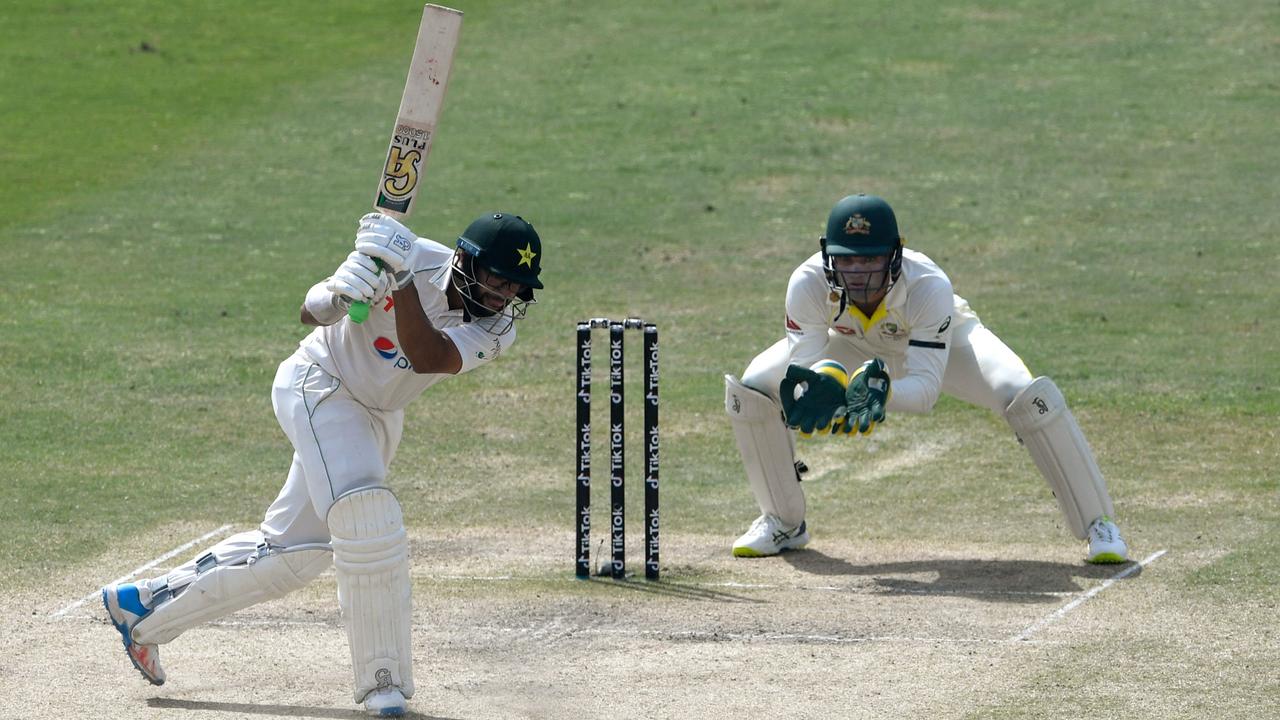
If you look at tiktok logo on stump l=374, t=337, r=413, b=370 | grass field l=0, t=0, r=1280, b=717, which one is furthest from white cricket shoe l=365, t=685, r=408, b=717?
tiktok logo on stump l=374, t=337, r=413, b=370

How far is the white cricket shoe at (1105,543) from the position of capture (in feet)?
26.3

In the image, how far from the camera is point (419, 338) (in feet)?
19.5

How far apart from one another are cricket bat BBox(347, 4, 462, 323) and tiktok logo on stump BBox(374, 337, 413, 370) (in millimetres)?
514

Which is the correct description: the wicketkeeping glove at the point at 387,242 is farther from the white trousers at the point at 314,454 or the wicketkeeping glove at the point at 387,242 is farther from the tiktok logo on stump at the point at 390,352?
the white trousers at the point at 314,454

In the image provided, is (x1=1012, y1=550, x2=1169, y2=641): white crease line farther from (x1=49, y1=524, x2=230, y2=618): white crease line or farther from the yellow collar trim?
(x1=49, y1=524, x2=230, y2=618): white crease line

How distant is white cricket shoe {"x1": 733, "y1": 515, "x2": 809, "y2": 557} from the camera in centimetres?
844

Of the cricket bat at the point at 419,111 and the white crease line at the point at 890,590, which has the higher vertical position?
the cricket bat at the point at 419,111

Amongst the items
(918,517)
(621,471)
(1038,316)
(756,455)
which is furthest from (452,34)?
(1038,316)

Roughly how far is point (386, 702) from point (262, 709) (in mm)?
500

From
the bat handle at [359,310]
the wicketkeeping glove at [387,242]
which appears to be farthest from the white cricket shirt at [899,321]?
the bat handle at [359,310]

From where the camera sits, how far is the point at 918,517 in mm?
9219

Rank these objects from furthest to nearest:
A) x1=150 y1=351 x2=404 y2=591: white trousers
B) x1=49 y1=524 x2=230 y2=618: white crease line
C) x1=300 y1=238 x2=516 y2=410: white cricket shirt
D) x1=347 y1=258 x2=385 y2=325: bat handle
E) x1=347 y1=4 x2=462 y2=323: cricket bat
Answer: x1=49 y1=524 x2=230 y2=618: white crease line
x1=347 y1=4 x2=462 y2=323: cricket bat
x1=300 y1=238 x2=516 y2=410: white cricket shirt
x1=150 y1=351 x2=404 y2=591: white trousers
x1=347 y1=258 x2=385 y2=325: bat handle

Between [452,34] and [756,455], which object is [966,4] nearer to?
[756,455]

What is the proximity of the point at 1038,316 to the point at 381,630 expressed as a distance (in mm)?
8455
